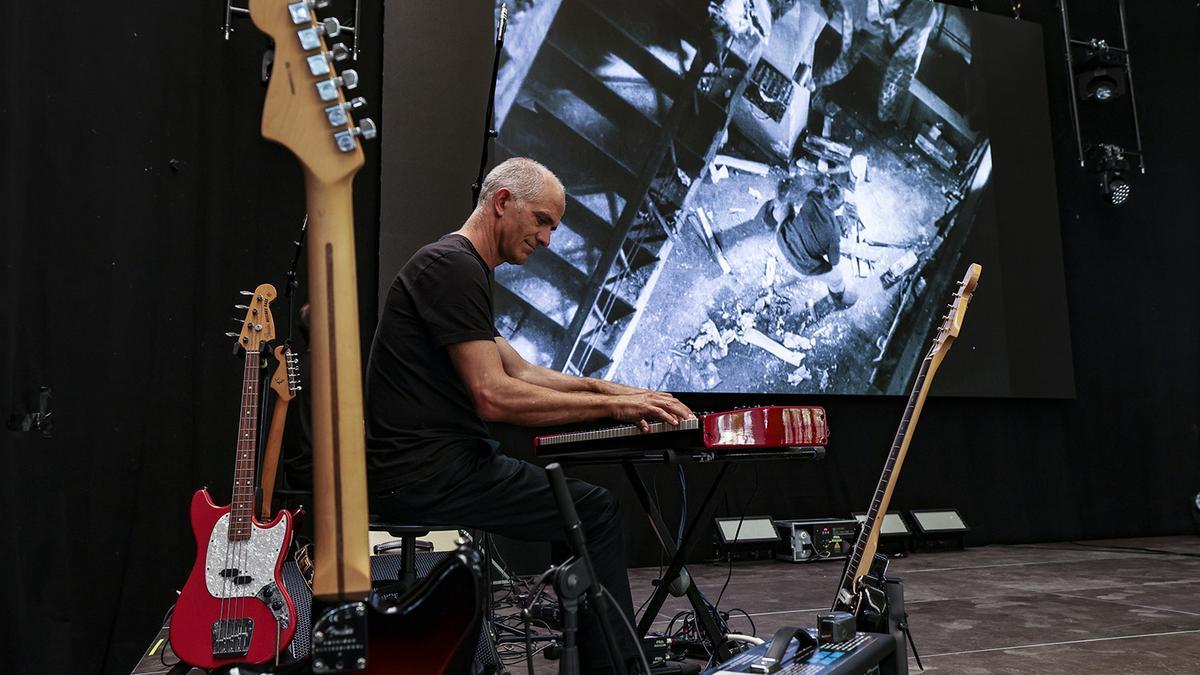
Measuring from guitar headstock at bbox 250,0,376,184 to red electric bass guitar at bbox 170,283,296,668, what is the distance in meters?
1.58

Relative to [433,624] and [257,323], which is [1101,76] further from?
[433,624]

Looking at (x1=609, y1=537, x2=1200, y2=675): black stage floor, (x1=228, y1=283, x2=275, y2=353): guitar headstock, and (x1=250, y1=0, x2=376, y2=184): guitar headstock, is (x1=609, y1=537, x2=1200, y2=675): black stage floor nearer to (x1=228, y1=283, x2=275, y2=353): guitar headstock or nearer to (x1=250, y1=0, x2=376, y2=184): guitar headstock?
(x1=228, y1=283, x2=275, y2=353): guitar headstock

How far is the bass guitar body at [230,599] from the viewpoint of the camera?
7.88 feet

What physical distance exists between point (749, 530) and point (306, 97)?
4.69m

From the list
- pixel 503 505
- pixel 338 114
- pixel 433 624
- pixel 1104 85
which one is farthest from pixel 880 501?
pixel 1104 85

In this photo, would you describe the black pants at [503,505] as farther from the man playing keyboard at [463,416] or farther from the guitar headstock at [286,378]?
the guitar headstock at [286,378]

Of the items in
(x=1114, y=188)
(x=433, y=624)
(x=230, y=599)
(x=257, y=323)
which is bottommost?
(x=230, y=599)

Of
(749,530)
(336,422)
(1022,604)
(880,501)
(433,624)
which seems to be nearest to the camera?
(336,422)

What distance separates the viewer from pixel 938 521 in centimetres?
595

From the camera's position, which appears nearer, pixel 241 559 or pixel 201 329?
pixel 241 559

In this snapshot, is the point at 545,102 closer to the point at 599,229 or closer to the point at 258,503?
the point at 599,229

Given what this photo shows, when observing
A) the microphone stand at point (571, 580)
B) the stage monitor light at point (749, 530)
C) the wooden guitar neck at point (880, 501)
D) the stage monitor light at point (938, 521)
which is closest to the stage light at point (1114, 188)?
the stage monitor light at point (938, 521)

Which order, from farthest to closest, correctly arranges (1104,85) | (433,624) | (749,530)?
(1104,85) < (749,530) < (433,624)

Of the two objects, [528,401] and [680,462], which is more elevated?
[528,401]
